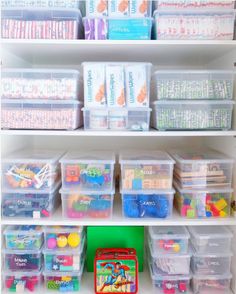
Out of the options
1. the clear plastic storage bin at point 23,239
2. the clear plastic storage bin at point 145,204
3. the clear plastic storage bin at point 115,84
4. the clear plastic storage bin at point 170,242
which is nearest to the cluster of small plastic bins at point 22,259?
the clear plastic storage bin at point 23,239

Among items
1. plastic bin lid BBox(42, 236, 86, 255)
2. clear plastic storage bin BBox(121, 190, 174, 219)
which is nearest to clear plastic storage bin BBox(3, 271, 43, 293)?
plastic bin lid BBox(42, 236, 86, 255)

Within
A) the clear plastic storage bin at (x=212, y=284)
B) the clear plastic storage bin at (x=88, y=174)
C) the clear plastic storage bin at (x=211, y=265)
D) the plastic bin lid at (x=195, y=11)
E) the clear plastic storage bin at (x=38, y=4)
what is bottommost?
the clear plastic storage bin at (x=212, y=284)

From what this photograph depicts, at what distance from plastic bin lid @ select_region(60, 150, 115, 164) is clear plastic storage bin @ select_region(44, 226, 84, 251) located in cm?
30

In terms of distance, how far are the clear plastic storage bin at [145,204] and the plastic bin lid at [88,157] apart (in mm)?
171

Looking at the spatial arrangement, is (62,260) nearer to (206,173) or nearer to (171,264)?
(171,264)

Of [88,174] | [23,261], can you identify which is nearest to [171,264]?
[88,174]

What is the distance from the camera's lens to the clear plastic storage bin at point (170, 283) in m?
1.25

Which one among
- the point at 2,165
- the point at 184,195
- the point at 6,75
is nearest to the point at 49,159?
the point at 2,165

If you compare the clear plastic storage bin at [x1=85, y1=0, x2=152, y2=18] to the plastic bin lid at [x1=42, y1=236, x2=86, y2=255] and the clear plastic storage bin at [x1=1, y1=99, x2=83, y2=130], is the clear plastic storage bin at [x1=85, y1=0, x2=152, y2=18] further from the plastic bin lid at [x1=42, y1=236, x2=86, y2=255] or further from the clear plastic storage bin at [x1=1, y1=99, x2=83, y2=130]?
the plastic bin lid at [x1=42, y1=236, x2=86, y2=255]

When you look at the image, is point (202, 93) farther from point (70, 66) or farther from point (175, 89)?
point (70, 66)

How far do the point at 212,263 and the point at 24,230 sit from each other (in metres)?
0.82

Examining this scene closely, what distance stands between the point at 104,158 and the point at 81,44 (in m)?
0.48

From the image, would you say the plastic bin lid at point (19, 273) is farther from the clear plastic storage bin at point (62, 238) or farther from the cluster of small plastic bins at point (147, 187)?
the cluster of small plastic bins at point (147, 187)

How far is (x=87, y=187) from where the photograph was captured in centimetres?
123
